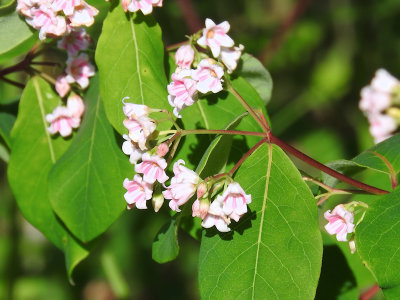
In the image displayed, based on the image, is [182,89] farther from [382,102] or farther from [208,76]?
[382,102]

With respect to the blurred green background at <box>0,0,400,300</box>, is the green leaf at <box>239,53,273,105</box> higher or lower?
higher

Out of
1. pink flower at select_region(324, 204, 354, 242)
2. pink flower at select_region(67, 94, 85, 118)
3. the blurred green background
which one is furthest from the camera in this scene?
the blurred green background

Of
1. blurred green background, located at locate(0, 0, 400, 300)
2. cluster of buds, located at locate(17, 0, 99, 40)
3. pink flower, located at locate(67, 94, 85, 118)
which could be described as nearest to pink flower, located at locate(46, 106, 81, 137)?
pink flower, located at locate(67, 94, 85, 118)

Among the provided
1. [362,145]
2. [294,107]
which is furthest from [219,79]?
[294,107]

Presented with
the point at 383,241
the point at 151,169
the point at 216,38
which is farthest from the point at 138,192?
the point at 383,241

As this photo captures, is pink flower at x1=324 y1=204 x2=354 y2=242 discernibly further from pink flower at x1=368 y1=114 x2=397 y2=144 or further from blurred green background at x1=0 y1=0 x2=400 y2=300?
blurred green background at x1=0 y1=0 x2=400 y2=300
